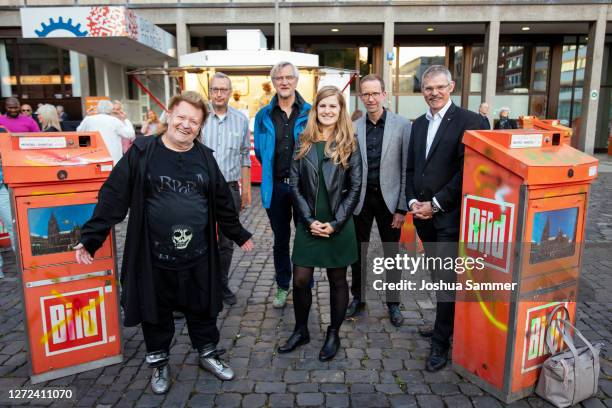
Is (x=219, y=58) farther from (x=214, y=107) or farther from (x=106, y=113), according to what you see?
(x=214, y=107)

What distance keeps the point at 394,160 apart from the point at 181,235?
1.71 meters

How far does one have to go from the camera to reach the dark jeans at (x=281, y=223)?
3.99m

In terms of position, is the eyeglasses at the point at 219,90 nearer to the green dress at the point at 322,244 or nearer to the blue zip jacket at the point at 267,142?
the blue zip jacket at the point at 267,142

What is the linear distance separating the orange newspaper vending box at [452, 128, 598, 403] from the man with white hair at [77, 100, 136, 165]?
5.50 meters

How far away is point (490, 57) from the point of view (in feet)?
59.9

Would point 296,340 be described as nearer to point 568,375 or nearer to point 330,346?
point 330,346

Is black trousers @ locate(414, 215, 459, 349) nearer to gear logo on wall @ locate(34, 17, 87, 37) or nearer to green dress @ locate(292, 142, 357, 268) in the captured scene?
green dress @ locate(292, 142, 357, 268)

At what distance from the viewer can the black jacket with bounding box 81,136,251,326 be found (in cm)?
272

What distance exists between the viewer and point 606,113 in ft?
68.7

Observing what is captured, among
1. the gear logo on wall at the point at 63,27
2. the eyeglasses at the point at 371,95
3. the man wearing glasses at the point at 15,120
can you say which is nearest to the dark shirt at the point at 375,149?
the eyeglasses at the point at 371,95

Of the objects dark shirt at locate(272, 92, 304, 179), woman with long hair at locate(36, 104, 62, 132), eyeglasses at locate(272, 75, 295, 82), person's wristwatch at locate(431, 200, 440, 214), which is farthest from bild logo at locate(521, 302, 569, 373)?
woman with long hair at locate(36, 104, 62, 132)

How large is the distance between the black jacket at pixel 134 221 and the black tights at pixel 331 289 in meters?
0.66

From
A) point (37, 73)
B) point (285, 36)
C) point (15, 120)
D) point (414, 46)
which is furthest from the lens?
point (414, 46)

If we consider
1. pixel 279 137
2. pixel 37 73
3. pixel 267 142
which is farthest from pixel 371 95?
pixel 37 73
